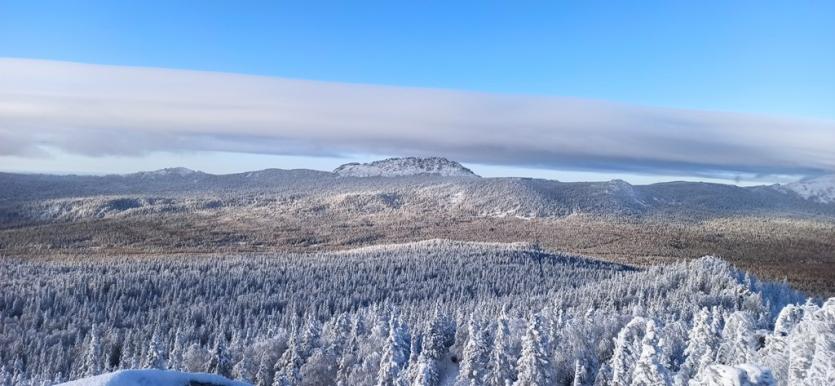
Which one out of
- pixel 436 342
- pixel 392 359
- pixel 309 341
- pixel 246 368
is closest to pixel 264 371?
pixel 246 368

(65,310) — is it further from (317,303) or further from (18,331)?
(317,303)

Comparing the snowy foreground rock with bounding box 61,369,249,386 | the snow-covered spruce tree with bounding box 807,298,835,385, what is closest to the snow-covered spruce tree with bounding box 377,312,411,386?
the snow-covered spruce tree with bounding box 807,298,835,385

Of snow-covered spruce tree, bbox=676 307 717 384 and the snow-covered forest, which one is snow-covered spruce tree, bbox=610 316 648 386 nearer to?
the snow-covered forest

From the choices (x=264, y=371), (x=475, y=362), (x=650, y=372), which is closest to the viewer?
(x=650, y=372)

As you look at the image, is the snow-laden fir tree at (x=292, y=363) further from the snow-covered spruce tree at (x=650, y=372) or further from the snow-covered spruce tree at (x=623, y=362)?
the snow-covered spruce tree at (x=650, y=372)

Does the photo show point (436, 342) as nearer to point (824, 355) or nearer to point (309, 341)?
point (309, 341)

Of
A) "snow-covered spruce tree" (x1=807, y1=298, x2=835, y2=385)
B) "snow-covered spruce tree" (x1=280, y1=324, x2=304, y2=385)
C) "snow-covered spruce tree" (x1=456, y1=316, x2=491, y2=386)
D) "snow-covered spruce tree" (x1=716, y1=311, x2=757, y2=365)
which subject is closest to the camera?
"snow-covered spruce tree" (x1=807, y1=298, x2=835, y2=385)
